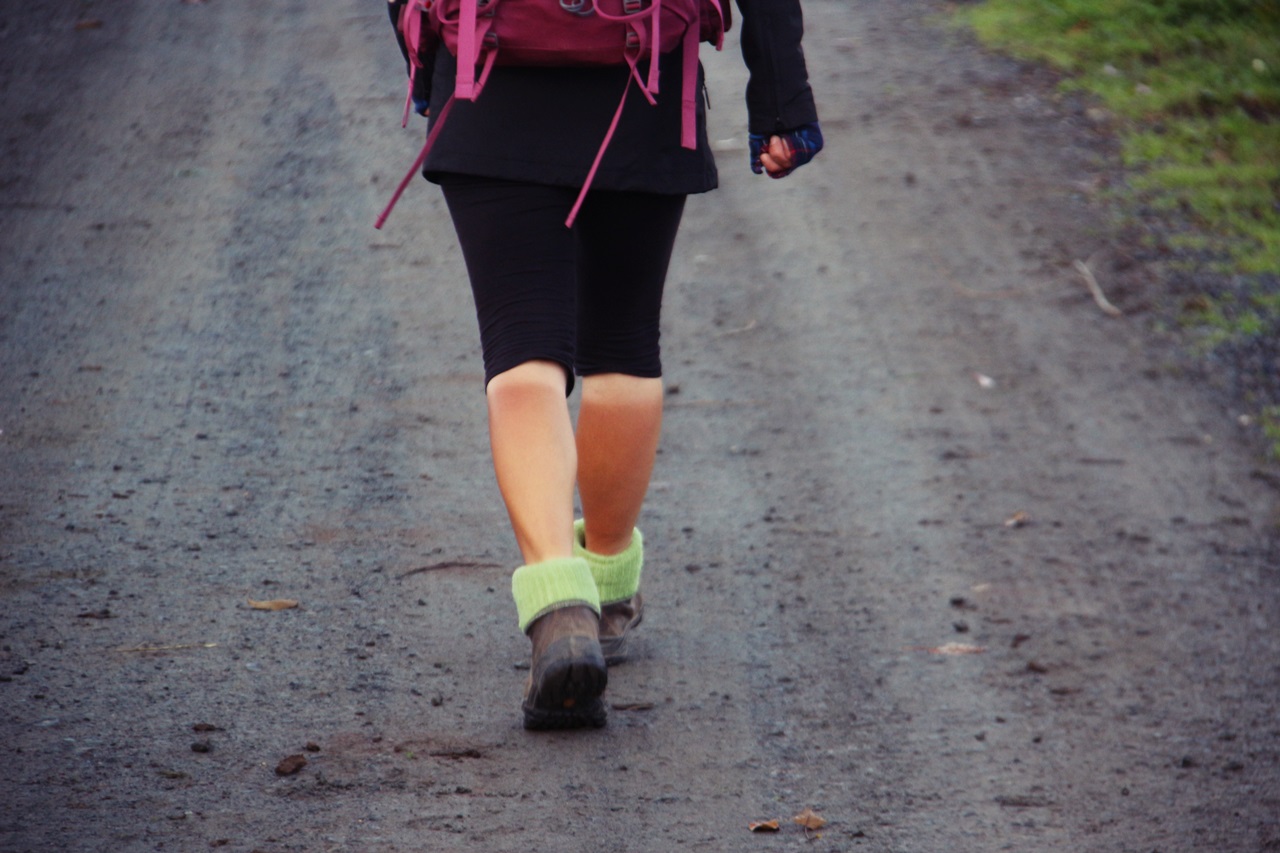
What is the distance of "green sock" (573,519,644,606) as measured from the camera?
3.01 m

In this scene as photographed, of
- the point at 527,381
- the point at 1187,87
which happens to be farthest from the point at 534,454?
the point at 1187,87

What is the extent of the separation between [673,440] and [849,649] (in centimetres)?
138

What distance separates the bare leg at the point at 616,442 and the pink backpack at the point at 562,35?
0.44m

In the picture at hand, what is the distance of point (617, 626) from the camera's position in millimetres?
3105

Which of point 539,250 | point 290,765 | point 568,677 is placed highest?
point 539,250

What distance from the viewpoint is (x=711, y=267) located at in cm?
593

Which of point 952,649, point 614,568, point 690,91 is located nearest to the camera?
point 690,91

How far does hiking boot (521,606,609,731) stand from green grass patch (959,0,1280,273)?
4631 mm

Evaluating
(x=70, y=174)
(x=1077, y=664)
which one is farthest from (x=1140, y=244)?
(x=70, y=174)

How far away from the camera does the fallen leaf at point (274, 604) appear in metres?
3.18

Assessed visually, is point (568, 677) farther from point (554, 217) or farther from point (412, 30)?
point (412, 30)

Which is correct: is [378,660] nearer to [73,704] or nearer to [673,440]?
[73,704]

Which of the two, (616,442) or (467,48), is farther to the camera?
(616,442)

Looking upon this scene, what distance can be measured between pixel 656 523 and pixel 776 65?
1668 millimetres
